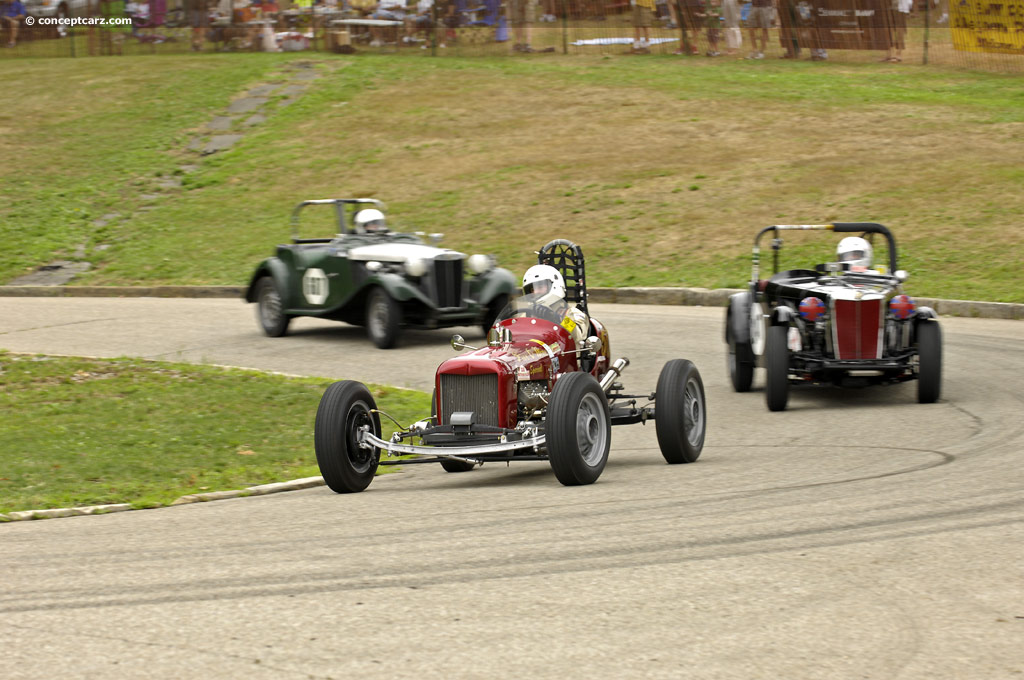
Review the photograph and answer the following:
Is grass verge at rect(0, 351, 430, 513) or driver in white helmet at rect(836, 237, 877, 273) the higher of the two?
driver in white helmet at rect(836, 237, 877, 273)

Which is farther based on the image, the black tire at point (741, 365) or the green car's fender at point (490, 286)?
the green car's fender at point (490, 286)

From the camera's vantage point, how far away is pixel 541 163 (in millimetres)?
27094

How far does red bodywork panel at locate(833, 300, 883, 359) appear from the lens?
11.7 meters

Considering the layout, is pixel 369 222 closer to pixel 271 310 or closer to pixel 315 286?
pixel 315 286

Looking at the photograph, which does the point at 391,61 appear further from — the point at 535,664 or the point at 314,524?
the point at 535,664

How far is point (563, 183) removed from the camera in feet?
83.9

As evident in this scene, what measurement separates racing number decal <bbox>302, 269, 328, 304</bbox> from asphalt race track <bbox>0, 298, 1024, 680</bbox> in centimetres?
724

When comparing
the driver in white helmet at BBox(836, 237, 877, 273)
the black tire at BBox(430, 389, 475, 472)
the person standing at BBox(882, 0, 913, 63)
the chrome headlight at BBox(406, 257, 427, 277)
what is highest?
the person standing at BBox(882, 0, 913, 63)

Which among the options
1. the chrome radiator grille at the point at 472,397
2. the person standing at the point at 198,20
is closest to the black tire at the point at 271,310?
the chrome radiator grille at the point at 472,397

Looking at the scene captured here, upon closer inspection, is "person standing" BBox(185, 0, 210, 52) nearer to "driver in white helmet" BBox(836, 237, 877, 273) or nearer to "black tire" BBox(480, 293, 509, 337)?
"black tire" BBox(480, 293, 509, 337)

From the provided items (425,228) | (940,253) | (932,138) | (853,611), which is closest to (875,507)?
(853,611)

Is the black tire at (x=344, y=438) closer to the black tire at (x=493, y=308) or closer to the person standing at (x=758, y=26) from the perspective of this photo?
the black tire at (x=493, y=308)

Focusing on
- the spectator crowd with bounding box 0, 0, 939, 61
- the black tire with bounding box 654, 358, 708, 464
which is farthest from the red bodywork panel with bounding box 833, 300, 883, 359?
the spectator crowd with bounding box 0, 0, 939, 61

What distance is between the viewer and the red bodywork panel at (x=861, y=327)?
11703mm
